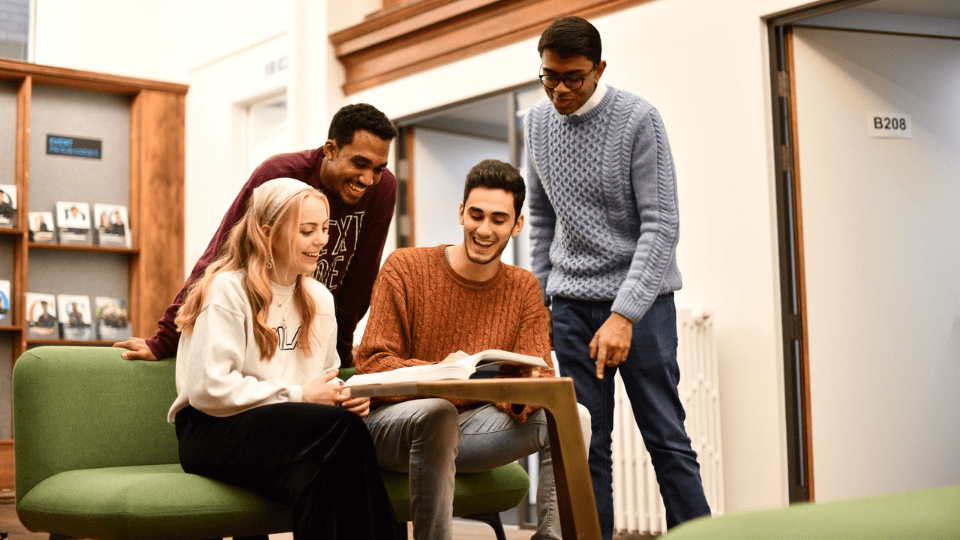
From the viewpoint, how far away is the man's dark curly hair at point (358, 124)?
7.41ft

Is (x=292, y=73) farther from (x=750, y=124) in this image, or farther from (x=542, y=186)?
(x=542, y=186)

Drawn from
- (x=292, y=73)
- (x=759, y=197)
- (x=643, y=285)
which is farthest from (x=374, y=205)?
(x=292, y=73)

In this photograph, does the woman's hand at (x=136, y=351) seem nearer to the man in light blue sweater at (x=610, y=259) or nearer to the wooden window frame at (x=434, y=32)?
the man in light blue sweater at (x=610, y=259)

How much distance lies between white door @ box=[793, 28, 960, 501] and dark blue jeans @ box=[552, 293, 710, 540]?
4.97ft

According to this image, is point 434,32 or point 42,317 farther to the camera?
point 42,317

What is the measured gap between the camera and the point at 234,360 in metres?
1.87

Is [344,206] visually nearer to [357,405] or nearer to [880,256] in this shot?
[357,405]

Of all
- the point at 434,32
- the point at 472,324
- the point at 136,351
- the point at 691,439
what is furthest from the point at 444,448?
the point at 434,32

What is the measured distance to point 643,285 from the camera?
201 cm

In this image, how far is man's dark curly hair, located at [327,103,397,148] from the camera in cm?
226

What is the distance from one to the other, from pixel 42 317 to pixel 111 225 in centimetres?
66

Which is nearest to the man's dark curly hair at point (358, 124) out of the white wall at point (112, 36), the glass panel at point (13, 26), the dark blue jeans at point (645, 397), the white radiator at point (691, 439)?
the dark blue jeans at point (645, 397)

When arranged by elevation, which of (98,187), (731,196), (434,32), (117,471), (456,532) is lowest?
(456,532)

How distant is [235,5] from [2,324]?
2.22 m
